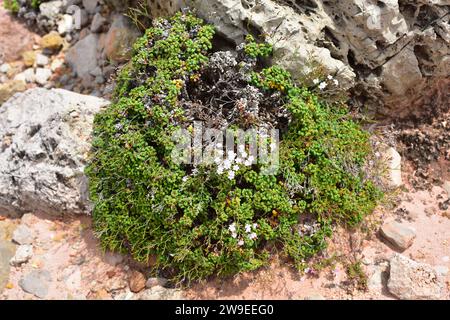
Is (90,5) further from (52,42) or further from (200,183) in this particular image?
(200,183)

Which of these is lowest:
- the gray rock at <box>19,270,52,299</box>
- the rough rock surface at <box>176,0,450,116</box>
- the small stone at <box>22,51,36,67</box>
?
the gray rock at <box>19,270,52,299</box>

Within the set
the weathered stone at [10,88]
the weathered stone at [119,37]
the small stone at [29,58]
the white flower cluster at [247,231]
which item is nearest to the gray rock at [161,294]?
the white flower cluster at [247,231]

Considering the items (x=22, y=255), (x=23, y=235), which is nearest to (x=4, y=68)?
(x=23, y=235)

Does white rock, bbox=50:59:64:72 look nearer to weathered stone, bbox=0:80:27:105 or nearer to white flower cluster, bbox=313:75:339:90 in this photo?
weathered stone, bbox=0:80:27:105

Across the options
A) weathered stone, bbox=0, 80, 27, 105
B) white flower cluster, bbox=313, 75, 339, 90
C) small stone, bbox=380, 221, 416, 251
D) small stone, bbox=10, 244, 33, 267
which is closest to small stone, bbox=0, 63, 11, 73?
weathered stone, bbox=0, 80, 27, 105

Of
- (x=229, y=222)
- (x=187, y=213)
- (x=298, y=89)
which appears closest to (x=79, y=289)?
(x=187, y=213)

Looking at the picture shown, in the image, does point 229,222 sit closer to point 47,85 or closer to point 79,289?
point 79,289

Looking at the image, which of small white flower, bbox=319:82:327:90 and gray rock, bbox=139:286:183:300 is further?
small white flower, bbox=319:82:327:90
